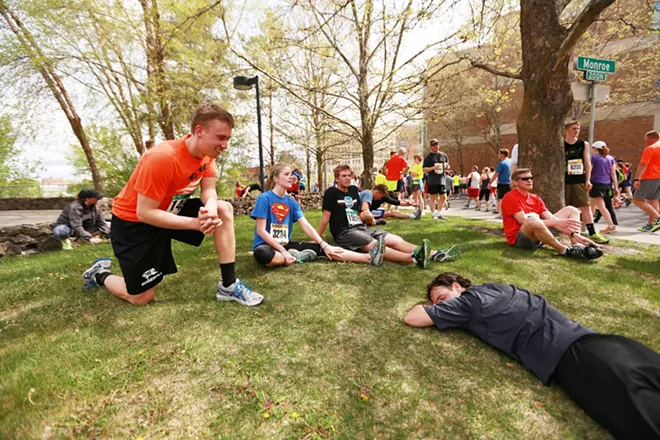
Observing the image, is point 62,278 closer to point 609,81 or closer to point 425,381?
point 425,381

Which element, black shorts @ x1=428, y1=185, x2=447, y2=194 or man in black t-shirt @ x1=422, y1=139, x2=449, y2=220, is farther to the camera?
black shorts @ x1=428, y1=185, x2=447, y2=194

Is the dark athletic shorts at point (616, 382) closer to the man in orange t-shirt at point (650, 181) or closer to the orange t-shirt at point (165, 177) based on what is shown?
the orange t-shirt at point (165, 177)

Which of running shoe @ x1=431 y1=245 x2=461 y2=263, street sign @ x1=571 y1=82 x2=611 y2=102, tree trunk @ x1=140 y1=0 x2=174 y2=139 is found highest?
tree trunk @ x1=140 y1=0 x2=174 y2=139

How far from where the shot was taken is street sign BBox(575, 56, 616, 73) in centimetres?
578

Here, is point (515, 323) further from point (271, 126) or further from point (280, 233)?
point (271, 126)

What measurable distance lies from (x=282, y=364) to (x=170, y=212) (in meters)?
1.66

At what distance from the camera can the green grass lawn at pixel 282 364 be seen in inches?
61.2

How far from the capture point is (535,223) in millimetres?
4371

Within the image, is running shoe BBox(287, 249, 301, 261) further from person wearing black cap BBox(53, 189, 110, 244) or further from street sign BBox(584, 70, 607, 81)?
street sign BBox(584, 70, 607, 81)

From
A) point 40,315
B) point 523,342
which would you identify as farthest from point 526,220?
point 40,315

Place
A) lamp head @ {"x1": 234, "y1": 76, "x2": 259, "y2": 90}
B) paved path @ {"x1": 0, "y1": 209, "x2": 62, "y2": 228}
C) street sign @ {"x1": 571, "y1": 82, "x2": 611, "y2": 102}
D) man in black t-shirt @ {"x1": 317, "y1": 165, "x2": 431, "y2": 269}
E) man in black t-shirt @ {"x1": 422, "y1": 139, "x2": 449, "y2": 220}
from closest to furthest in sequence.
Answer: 1. man in black t-shirt @ {"x1": 317, "y1": 165, "x2": 431, "y2": 269}
2. street sign @ {"x1": 571, "y1": 82, "x2": 611, "y2": 102}
3. man in black t-shirt @ {"x1": 422, "y1": 139, "x2": 449, "y2": 220}
4. lamp head @ {"x1": 234, "y1": 76, "x2": 259, "y2": 90}
5. paved path @ {"x1": 0, "y1": 209, "x2": 62, "y2": 228}

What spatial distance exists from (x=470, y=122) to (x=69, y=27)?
30963 millimetres

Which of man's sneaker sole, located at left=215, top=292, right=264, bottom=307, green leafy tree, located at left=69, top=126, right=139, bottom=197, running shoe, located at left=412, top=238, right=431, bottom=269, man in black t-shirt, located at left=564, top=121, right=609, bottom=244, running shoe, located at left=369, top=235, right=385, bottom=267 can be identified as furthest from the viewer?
green leafy tree, located at left=69, top=126, right=139, bottom=197

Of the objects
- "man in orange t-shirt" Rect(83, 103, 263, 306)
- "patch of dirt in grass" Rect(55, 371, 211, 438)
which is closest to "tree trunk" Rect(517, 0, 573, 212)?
"man in orange t-shirt" Rect(83, 103, 263, 306)
